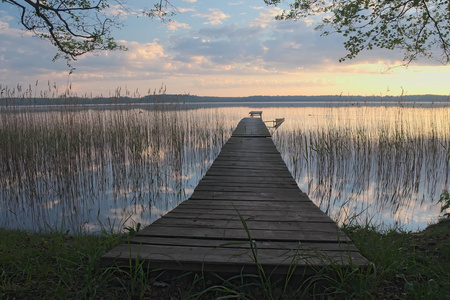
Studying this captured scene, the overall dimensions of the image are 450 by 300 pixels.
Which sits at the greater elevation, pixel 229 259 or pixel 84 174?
pixel 229 259

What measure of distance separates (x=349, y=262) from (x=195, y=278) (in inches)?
35.8

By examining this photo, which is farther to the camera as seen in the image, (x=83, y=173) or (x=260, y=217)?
(x=83, y=173)

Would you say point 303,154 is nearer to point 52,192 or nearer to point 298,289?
point 52,192

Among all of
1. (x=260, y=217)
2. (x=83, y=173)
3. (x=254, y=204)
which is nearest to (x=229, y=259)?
(x=260, y=217)

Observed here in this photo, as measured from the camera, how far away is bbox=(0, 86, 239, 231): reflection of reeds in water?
462 cm

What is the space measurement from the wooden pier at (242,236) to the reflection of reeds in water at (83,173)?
5.67 feet

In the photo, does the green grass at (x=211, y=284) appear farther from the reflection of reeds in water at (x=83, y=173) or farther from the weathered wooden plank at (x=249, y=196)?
the reflection of reeds in water at (x=83, y=173)

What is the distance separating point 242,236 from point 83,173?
193 inches

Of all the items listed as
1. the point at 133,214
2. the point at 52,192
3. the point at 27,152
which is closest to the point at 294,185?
the point at 133,214

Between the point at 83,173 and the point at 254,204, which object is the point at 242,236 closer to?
the point at 254,204

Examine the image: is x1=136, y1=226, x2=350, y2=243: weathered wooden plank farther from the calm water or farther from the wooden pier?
the calm water

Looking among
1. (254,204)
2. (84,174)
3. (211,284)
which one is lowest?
(84,174)

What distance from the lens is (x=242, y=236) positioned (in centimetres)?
214

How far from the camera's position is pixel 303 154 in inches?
309
